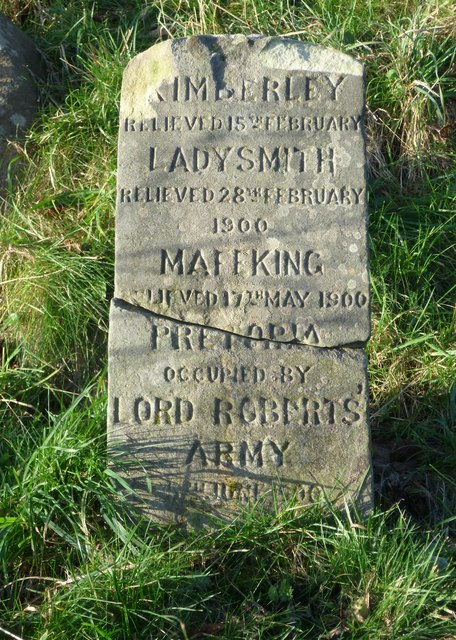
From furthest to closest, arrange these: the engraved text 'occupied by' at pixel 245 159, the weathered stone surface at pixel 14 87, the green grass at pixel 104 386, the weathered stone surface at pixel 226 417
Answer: the weathered stone surface at pixel 14 87 → the engraved text 'occupied by' at pixel 245 159 → the weathered stone surface at pixel 226 417 → the green grass at pixel 104 386

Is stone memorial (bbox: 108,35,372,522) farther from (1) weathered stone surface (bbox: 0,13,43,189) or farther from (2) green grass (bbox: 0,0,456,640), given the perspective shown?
(1) weathered stone surface (bbox: 0,13,43,189)

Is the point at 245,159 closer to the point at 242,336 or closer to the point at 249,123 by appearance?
the point at 249,123

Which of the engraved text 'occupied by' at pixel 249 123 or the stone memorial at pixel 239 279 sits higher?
the engraved text 'occupied by' at pixel 249 123

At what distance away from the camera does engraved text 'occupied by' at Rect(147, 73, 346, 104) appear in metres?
3.25

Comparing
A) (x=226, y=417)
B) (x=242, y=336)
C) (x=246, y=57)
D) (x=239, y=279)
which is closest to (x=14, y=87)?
(x=246, y=57)

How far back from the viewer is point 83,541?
2.97 metres

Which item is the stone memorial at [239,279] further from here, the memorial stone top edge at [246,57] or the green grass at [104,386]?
the green grass at [104,386]

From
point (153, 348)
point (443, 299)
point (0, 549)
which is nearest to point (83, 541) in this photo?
point (0, 549)

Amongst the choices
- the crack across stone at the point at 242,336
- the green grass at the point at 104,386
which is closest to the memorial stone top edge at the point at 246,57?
the crack across stone at the point at 242,336

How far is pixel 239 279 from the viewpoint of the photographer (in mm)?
3156

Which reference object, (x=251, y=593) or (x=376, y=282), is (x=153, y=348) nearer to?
(x=251, y=593)

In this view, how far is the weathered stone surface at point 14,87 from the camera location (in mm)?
4258

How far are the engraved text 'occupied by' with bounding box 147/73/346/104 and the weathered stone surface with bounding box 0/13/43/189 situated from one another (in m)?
1.30

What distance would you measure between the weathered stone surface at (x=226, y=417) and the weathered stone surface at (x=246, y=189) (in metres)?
0.09
